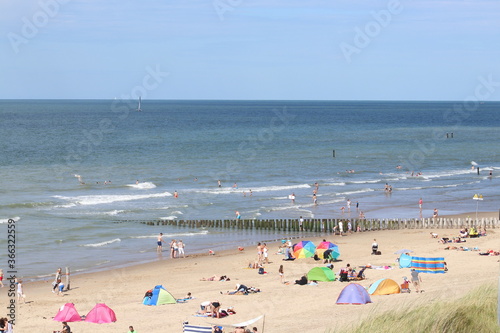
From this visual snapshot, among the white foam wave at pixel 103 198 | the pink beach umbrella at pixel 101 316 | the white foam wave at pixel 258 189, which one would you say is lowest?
the pink beach umbrella at pixel 101 316

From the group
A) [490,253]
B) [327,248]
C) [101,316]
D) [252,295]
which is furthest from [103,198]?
[101,316]

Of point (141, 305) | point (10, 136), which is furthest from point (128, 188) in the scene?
point (10, 136)

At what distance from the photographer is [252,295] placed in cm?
2575

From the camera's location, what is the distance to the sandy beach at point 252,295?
21.8 m

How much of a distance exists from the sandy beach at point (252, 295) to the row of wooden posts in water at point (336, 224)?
3.65 meters

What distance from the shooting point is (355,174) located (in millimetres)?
73062

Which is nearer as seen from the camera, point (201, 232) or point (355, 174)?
point (201, 232)

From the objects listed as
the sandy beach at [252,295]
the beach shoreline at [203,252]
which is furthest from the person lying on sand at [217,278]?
the beach shoreline at [203,252]

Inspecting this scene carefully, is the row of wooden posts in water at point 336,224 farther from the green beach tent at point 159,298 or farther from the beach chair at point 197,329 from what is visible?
the beach chair at point 197,329

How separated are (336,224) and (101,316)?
23295 millimetres

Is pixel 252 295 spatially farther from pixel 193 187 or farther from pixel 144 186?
pixel 144 186

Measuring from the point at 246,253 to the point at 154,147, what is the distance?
6886 cm

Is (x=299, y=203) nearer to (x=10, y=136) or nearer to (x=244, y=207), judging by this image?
(x=244, y=207)

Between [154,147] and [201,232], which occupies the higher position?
[154,147]
